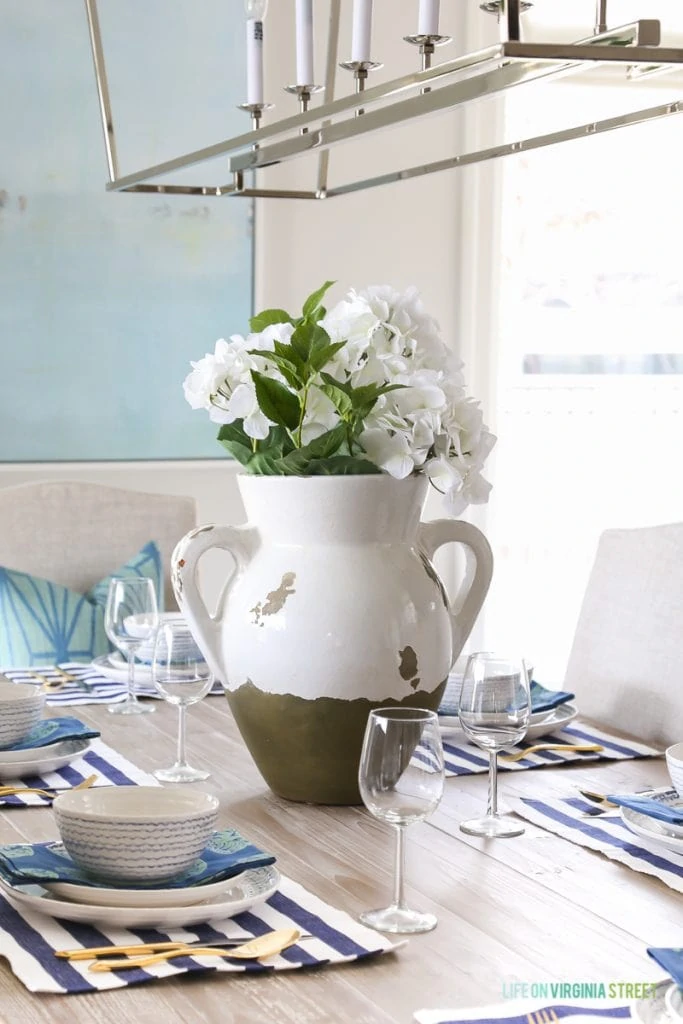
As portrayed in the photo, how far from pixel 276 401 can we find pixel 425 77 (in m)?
0.35

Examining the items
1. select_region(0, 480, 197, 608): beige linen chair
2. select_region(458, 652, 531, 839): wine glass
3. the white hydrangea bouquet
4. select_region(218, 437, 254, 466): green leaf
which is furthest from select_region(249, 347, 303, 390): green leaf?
select_region(0, 480, 197, 608): beige linen chair

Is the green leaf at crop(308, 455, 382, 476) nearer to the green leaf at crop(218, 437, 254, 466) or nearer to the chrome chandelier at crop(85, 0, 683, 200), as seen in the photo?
the green leaf at crop(218, 437, 254, 466)

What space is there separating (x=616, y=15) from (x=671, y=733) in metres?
2.58

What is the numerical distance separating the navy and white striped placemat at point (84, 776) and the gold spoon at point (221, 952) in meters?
0.45

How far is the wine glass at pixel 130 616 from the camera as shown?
1.86 m

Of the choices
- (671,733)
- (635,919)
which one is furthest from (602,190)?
(635,919)

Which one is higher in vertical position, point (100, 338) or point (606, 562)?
point (100, 338)

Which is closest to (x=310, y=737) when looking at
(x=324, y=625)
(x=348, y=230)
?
(x=324, y=625)

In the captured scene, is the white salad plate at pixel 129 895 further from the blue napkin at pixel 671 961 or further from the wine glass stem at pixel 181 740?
the wine glass stem at pixel 181 740

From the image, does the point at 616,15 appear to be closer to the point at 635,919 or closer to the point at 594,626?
the point at 594,626

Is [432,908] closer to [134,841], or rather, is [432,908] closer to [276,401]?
[134,841]

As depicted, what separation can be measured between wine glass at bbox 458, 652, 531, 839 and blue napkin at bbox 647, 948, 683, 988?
41 centimetres

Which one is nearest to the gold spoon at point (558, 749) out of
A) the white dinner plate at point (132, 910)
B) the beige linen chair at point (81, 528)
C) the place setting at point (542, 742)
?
the place setting at point (542, 742)

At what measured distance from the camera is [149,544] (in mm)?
2535
